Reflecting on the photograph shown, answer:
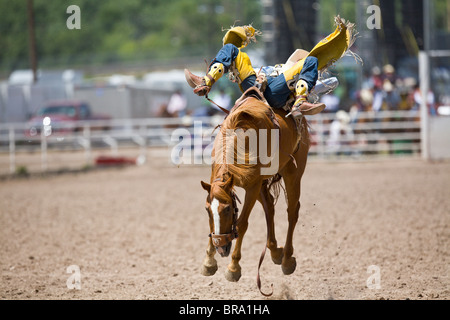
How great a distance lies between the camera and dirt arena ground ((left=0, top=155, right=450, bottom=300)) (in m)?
5.54

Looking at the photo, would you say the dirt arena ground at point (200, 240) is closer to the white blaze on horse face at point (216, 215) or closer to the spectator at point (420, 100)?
the white blaze on horse face at point (216, 215)

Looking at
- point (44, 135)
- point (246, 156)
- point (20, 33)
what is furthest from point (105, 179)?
point (20, 33)

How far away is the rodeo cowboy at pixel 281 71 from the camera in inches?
199

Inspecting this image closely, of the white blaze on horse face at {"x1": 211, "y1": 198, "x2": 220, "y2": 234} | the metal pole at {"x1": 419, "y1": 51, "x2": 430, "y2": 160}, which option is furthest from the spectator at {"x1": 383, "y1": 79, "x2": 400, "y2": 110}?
the white blaze on horse face at {"x1": 211, "y1": 198, "x2": 220, "y2": 234}

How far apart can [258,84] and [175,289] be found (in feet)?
6.46

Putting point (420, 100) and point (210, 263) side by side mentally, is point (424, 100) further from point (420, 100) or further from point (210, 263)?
point (210, 263)

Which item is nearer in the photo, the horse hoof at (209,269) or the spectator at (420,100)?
the horse hoof at (209,269)

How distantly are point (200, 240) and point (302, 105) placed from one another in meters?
3.40

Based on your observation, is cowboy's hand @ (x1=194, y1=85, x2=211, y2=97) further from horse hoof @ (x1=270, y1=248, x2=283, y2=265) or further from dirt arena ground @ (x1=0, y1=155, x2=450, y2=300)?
dirt arena ground @ (x1=0, y1=155, x2=450, y2=300)

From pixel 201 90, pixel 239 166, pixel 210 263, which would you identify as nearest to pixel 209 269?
pixel 210 263

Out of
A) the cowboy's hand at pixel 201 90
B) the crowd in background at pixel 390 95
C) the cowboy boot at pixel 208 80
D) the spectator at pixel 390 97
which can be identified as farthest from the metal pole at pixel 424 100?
the cowboy's hand at pixel 201 90

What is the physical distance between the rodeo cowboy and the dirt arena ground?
5.57 ft
